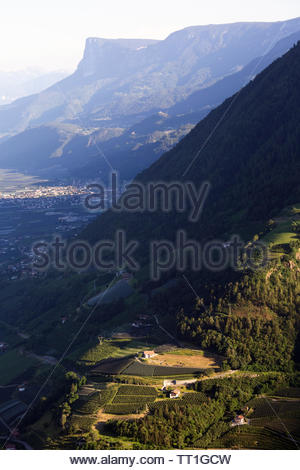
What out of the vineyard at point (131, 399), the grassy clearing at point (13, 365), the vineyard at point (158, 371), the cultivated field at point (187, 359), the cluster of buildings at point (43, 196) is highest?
the cluster of buildings at point (43, 196)

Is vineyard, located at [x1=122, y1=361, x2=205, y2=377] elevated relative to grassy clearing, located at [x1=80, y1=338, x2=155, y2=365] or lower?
lower

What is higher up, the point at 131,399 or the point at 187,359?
the point at 187,359

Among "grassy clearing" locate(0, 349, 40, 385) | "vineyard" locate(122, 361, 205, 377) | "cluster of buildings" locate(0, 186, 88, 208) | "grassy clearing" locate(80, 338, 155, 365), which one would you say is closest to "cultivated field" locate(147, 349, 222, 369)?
"vineyard" locate(122, 361, 205, 377)

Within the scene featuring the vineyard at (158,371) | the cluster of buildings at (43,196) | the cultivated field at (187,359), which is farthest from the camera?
the cluster of buildings at (43,196)

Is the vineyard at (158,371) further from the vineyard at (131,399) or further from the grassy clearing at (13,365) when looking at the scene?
the grassy clearing at (13,365)

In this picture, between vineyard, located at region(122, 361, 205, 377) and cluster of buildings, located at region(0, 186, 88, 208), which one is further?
cluster of buildings, located at region(0, 186, 88, 208)

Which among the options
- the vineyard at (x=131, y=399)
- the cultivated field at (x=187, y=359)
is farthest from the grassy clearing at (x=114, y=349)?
the vineyard at (x=131, y=399)

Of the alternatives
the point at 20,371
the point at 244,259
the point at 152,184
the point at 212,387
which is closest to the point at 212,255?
the point at 244,259

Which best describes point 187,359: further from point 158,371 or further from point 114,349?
point 114,349

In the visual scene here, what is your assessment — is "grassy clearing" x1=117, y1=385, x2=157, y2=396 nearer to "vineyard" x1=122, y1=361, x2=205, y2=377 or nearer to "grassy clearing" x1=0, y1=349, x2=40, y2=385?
"vineyard" x1=122, y1=361, x2=205, y2=377

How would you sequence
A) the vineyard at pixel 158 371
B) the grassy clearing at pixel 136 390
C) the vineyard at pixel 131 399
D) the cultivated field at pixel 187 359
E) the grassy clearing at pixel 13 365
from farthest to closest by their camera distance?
1. the grassy clearing at pixel 13 365
2. the cultivated field at pixel 187 359
3. the vineyard at pixel 158 371
4. the grassy clearing at pixel 136 390
5. the vineyard at pixel 131 399

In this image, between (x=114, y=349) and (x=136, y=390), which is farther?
(x=114, y=349)

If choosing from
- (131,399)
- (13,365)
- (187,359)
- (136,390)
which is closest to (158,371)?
(136,390)
